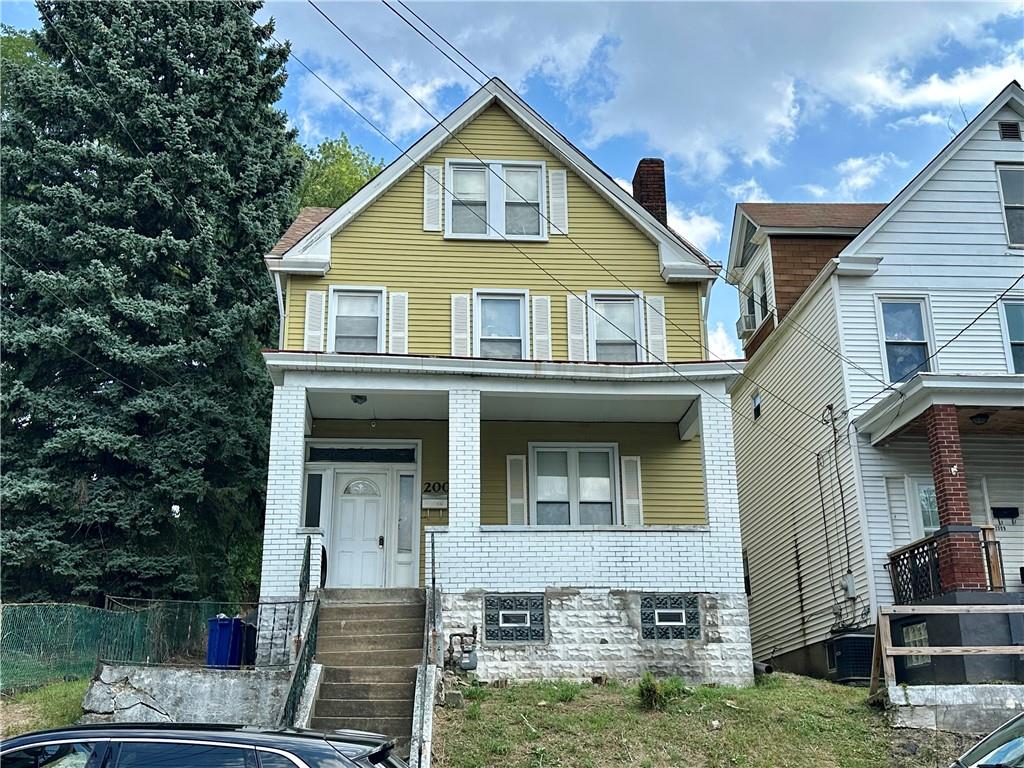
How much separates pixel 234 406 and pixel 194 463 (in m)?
1.50

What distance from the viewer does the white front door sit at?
1767 cm

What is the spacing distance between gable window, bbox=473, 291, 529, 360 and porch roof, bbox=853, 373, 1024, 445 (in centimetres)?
622

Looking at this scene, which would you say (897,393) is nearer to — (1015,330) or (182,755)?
(1015,330)

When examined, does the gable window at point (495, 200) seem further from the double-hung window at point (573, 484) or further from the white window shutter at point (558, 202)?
the double-hung window at point (573, 484)

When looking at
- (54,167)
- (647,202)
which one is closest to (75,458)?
(54,167)

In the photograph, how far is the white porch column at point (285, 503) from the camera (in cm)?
1533

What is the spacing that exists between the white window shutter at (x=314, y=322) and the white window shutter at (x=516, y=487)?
3.89 meters

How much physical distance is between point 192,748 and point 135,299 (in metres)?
15.1

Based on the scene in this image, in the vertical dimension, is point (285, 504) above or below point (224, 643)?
above

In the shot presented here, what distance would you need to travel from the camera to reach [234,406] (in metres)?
21.3

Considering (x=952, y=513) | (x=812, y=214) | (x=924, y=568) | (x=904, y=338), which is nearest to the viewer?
(x=952, y=513)

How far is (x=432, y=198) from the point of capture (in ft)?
62.3

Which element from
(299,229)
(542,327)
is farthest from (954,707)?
(299,229)

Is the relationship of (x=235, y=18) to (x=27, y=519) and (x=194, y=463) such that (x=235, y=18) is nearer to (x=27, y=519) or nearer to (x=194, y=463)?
(x=194, y=463)
